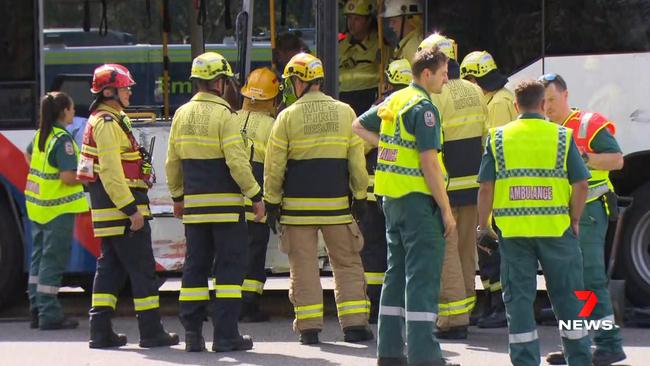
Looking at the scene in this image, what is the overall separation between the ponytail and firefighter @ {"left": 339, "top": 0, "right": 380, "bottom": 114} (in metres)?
2.21

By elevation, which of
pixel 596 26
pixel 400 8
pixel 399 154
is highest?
pixel 400 8

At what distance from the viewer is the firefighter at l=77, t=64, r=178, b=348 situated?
8.73 metres

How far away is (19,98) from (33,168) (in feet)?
2.02

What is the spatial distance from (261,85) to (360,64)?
1.32 metres

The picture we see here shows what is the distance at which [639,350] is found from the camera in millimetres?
8352

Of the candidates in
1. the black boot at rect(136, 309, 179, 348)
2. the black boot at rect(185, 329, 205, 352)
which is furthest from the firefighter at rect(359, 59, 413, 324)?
the black boot at rect(136, 309, 179, 348)

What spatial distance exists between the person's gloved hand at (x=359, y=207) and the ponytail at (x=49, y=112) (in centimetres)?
232

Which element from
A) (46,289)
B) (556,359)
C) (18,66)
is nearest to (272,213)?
(46,289)

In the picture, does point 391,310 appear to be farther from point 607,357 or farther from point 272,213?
point 272,213

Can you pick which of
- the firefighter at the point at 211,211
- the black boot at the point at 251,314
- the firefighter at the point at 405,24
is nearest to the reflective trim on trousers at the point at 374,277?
the black boot at the point at 251,314

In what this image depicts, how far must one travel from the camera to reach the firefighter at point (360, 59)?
10383mm

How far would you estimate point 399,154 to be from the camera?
7.38 m

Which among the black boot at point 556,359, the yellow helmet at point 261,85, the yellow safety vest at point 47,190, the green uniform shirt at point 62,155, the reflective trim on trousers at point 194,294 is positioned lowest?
the black boot at point 556,359

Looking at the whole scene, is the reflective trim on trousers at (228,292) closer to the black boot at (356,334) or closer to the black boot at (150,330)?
the black boot at (150,330)
